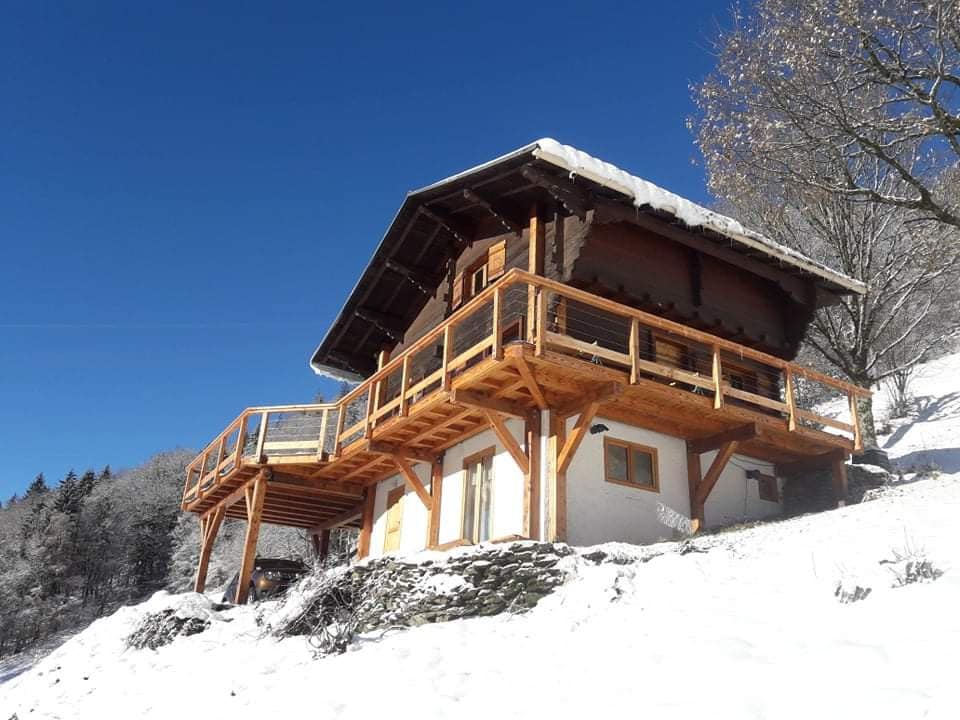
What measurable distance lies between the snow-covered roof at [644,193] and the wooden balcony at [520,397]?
2.11 m

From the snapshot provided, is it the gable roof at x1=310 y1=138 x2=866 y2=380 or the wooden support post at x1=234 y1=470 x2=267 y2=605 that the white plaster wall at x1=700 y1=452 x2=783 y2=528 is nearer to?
the gable roof at x1=310 y1=138 x2=866 y2=380

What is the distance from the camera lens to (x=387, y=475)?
18.3 metres

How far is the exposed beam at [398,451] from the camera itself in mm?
15406

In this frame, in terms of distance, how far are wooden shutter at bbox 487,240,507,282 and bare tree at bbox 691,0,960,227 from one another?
5.21 metres

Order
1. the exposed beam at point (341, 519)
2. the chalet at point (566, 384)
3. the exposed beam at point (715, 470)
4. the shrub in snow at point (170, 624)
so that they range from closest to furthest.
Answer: the chalet at point (566, 384)
the exposed beam at point (715, 470)
the shrub in snow at point (170, 624)
the exposed beam at point (341, 519)

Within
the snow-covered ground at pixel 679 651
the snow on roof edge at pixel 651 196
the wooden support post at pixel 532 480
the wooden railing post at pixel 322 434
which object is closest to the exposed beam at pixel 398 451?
the wooden railing post at pixel 322 434

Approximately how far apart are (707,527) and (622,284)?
4.79 meters

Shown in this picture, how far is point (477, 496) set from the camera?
14.4 meters

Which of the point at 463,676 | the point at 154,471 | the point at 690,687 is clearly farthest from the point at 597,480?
the point at 154,471

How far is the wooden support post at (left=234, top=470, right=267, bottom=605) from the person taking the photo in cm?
1734

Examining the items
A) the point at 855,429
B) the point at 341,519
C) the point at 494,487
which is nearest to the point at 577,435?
the point at 494,487

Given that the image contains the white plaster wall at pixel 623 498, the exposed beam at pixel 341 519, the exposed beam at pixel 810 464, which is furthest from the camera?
the exposed beam at pixel 341 519

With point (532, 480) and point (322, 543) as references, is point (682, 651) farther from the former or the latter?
point (322, 543)

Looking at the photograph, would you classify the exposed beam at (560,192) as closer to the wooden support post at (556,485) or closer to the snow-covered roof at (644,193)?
the snow-covered roof at (644,193)
